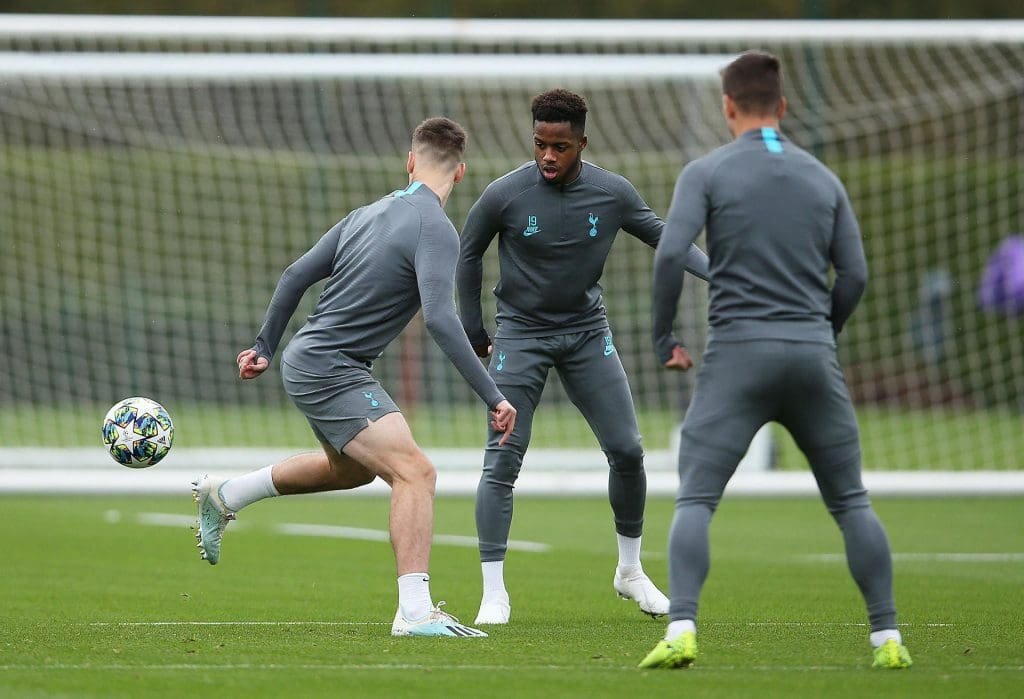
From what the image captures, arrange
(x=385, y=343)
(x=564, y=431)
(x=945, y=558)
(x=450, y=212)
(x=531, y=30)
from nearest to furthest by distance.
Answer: (x=385, y=343) < (x=945, y=558) < (x=531, y=30) < (x=564, y=431) < (x=450, y=212)

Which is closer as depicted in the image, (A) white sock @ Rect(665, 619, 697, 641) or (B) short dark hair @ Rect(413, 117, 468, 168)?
(A) white sock @ Rect(665, 619, 697, 641)

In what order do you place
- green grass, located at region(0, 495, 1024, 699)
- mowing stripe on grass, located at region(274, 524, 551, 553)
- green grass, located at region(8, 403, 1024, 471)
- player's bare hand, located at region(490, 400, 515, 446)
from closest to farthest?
green grass, located at region(0, 495, 1024, 699) → player's bare hand, located at region(490, 400, 515, 446) → mowing stripe on grass, located at region(274, 524, 551, 553) → green grass, located at region(8, 403, 1024, 471)

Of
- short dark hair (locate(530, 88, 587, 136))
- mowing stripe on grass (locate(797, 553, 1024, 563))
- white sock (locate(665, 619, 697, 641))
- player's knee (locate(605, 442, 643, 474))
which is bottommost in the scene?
mowing stripe on grass (locate(797, 553, 1024, 563))

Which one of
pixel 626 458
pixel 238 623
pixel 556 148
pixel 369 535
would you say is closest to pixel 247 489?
pixel 238 623

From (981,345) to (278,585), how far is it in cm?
1402

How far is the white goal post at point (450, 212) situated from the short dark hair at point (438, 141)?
713cm

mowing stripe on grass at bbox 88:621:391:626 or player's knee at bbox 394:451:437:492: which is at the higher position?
player's knee at bbox 394:451:437:492

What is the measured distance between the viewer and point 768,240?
18.6ft

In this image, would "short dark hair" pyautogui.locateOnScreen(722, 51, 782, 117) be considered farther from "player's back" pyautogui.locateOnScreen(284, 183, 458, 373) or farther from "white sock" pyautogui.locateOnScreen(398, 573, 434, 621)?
"white sock" pyautogui.locateOnScreen(398, 573, 434, 621)

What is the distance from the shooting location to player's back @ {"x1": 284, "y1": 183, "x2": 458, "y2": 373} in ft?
22.5

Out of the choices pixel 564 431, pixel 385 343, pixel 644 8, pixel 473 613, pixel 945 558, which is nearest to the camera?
pixel 385 343

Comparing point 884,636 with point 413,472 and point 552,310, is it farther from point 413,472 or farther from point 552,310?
point 552,310

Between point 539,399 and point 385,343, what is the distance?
0.86 meters

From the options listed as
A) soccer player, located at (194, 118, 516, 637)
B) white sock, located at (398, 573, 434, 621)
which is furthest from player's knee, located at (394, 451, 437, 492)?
white sock, located at (398, 573, 434, 621)
